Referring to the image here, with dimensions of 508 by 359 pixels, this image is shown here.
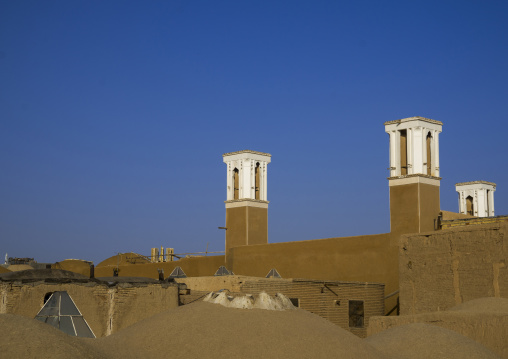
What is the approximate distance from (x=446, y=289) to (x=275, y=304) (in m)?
8.64

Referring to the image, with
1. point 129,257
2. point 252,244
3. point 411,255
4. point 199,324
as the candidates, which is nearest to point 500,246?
point 411,255

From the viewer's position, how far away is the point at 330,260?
2709 centimetres

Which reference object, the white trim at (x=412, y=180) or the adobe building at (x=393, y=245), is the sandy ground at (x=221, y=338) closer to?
the adobe building at (x=393, y=245)

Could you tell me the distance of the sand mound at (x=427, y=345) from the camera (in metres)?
14.0

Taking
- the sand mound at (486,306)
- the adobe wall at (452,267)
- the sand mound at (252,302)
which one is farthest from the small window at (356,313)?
the sand mound at (252,302)

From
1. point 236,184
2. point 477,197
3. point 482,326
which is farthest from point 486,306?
point 477,197

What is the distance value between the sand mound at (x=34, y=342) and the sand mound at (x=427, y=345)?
5917 mm

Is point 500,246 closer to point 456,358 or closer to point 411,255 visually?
point 411,255

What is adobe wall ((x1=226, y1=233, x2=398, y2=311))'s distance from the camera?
82.5 ft

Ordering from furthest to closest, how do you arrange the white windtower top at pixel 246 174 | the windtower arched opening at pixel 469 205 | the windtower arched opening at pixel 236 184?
the windtower arched opening at pixel 469 205 → the windtower arched opening at pixel 236 184 → the white windtower top at pixel 246 174

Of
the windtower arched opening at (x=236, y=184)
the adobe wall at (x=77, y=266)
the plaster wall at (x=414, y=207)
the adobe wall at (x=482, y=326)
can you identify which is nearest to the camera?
the adobe wall at (x=482, y=326)

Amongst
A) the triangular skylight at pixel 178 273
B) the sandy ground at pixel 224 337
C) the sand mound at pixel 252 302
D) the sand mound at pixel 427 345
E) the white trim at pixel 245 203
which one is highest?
the white trim at pixel 245 203

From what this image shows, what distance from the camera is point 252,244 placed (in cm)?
3181

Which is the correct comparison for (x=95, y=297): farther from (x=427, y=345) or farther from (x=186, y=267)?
(x=186, y=267)
